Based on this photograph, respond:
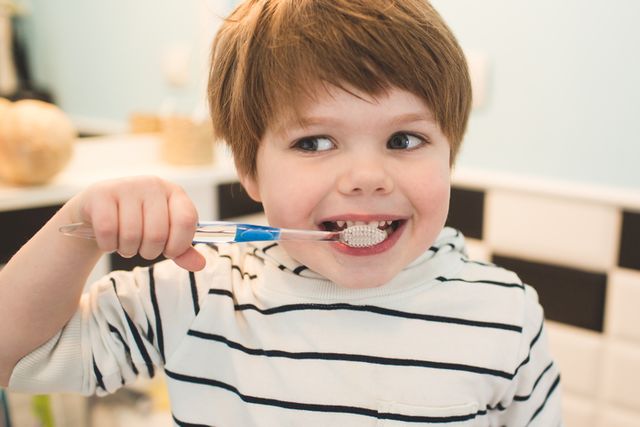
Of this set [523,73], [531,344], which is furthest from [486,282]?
[523,73]

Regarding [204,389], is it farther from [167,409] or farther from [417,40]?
[167,409]

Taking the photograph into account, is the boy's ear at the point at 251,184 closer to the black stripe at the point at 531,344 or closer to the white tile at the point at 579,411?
the black stripe at the point at 531,344

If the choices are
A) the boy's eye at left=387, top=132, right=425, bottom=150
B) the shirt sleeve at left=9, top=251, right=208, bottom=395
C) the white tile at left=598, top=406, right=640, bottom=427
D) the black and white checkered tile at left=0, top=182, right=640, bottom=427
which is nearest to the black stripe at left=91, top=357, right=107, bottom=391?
the shirt sleeve at left=9, top=251, right=208, bottom=395

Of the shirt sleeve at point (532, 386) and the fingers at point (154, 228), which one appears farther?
the shirt sleeve at point (532, 386)

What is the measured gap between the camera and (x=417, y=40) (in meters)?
0.61

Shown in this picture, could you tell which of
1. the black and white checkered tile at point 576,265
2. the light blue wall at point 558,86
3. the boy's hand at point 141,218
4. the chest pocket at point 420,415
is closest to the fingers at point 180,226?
the boy's hand at point 141,218

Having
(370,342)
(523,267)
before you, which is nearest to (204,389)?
(370,342)

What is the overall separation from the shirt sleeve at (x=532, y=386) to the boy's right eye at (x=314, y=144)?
0.27m

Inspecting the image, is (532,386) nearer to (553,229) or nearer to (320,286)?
(320,286)

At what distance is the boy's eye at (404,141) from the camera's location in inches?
24.4

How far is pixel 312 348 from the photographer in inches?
25.2

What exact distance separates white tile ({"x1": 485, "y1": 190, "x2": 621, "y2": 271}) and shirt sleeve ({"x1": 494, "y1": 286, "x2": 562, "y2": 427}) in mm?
408

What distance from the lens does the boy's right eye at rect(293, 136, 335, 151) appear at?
62cm

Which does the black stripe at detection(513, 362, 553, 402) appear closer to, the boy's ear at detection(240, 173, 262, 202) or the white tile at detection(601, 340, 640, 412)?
the boy's ear at detection(240, 173, 262, 202)
